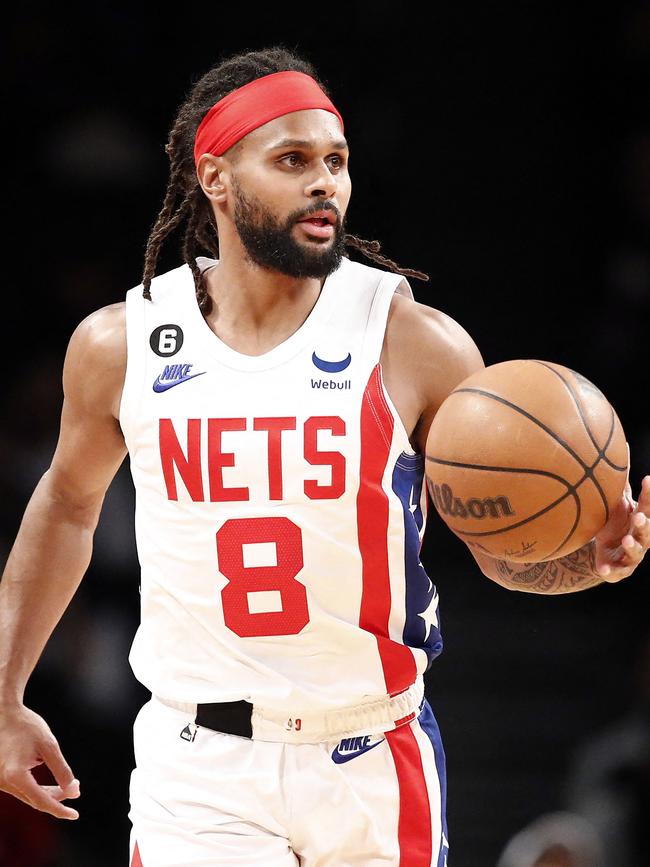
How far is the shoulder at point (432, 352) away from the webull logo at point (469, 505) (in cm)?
35

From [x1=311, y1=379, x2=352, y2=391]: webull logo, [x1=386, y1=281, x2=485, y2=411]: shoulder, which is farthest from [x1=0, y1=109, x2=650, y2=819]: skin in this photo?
[x1=311, y1=379, x2=352, y2=391]: webull logo

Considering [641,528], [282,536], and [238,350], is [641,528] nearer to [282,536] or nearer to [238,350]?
[282,536]

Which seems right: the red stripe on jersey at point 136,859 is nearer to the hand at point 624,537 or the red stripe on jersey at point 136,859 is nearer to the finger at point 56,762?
the finger at point 56,762

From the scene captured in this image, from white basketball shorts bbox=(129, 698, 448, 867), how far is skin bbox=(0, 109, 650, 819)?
41 centimetres

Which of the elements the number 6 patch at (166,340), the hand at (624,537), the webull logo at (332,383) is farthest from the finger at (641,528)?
the number 6 patch at (166,340)

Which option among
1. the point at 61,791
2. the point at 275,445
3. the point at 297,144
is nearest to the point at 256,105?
the point at 297,144

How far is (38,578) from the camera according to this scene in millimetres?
3408

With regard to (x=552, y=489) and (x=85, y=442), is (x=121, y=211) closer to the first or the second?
(x=85, y=442)

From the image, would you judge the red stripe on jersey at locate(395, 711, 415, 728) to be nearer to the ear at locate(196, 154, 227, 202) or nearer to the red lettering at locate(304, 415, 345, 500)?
the red lettering at locate(304, 415, 345, 500)

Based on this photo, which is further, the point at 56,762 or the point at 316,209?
the point at 56,762

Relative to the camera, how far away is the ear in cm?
337

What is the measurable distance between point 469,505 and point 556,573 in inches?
15.8

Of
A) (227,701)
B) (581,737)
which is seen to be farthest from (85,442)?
(581,737)

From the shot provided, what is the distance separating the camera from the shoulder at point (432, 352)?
3.07 metres
